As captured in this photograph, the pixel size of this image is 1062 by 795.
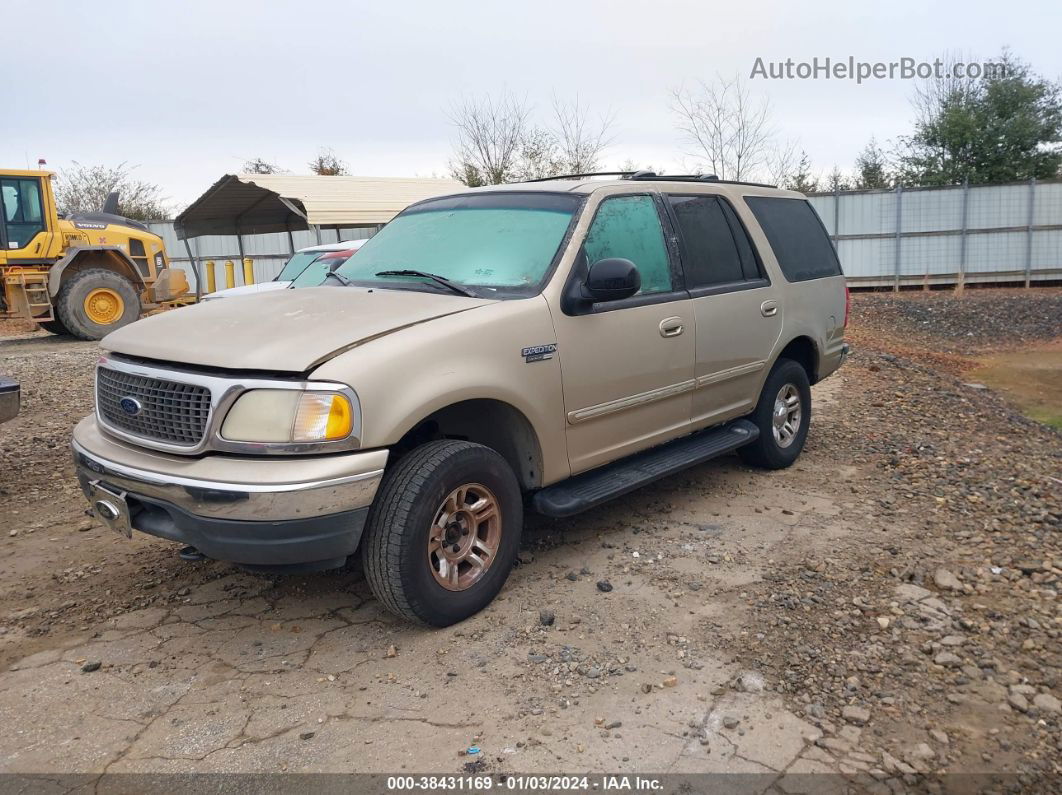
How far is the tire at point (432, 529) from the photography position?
353 centimetres

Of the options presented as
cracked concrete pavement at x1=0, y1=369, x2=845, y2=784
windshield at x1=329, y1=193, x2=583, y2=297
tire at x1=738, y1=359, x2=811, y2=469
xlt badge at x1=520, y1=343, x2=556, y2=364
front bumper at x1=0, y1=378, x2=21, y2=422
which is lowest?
cracked concrete pavement at x1=0, y1=369, x2=845, y2=784

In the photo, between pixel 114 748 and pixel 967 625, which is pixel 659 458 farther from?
pixel 114 748

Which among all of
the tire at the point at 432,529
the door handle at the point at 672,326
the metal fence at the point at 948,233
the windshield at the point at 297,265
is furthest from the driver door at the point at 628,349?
the metal fence at the point at 948,233

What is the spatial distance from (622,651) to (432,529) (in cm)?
93

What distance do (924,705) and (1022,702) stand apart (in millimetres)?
354

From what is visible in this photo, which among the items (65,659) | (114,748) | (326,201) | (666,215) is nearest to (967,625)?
(666,215)

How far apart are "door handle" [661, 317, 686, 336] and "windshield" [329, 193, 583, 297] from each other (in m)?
0.77

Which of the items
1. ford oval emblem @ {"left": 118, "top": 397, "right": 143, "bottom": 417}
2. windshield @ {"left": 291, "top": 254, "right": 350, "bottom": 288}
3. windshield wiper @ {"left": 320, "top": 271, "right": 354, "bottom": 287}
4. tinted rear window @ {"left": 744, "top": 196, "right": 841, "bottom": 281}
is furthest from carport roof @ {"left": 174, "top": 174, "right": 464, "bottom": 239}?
ford oval emblem @ {"left": 118, "top": 397, "right": 143, "bottom": 417}

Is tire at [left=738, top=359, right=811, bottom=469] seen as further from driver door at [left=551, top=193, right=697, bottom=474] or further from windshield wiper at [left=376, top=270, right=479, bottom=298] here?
windshield wiper at [left=376, top=270, right=479, bottom=298]

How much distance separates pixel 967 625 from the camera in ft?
12.3

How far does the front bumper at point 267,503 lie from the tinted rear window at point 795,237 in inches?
140

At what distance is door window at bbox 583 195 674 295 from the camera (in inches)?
180

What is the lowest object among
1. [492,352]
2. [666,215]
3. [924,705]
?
[924,705]

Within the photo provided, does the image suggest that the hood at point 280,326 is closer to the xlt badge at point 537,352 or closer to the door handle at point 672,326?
the xlt badge at point 537,352
